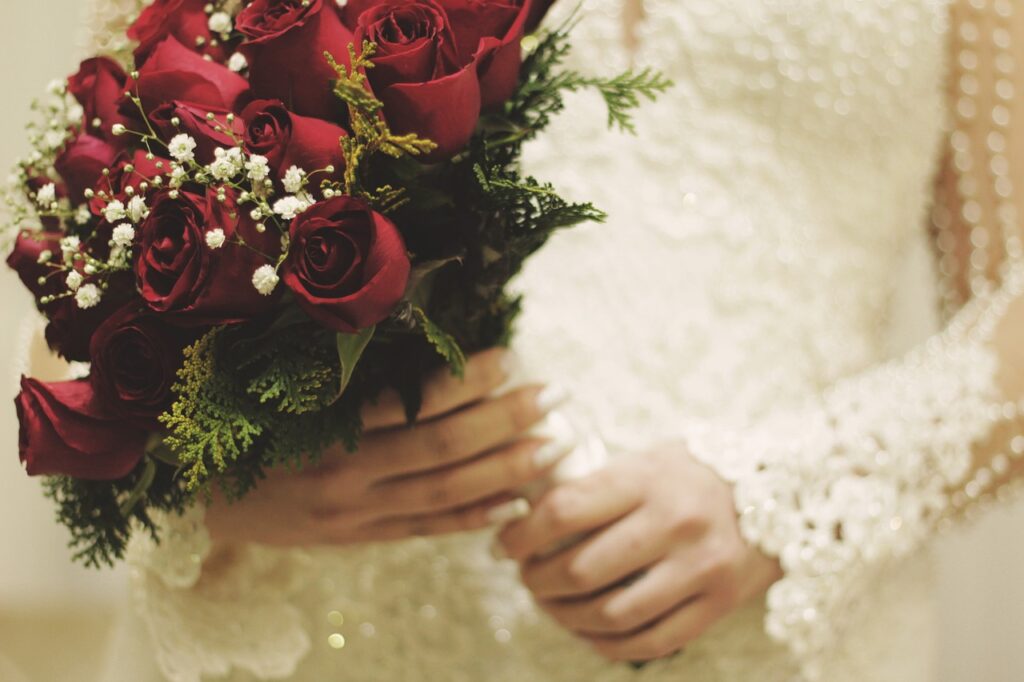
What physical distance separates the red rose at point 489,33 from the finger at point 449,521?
1.14 ft

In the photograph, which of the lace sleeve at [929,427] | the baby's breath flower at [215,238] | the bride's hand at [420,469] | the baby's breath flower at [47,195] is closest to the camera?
the baby's breath flower at [215,238]

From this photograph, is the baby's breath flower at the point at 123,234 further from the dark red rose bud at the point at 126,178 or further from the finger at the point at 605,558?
the finger at the point at 605,558

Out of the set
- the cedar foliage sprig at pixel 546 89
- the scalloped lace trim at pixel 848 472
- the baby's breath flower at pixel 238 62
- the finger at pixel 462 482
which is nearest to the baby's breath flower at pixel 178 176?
the baby's breath flower at pixel 238 62

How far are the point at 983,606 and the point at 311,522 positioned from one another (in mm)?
1403

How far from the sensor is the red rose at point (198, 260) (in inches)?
19.3

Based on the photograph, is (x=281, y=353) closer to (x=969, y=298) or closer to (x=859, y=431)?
(x=859, y=431)

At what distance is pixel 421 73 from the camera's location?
51cm

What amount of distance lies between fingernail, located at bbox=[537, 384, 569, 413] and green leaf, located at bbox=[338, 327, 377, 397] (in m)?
0.22

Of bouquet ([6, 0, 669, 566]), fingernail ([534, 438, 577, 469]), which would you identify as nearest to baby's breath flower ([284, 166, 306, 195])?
bouquet ([6, 0, 669, 566])

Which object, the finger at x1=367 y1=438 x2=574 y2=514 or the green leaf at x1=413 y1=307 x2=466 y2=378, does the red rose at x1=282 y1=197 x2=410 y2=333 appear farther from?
the finger at x1=367 y1=438 x2=574 y2=514

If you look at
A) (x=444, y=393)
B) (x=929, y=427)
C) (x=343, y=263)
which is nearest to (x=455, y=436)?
(x=444, y=393)

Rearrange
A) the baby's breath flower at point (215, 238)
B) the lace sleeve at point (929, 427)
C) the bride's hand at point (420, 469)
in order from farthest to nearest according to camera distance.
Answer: the lace sleeve at point (929, 427) < the bride's hand at point (420, 469) < the baby's breath flower at point (215, 238)

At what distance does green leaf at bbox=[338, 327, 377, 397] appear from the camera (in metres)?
0.52

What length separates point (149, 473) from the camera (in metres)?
0.59
